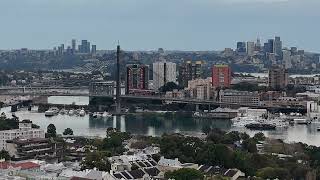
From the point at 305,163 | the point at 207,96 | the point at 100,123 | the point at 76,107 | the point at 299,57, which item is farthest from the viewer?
the point at 299,57

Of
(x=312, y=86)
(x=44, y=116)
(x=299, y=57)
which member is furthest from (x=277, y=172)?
(x=299, y=57)

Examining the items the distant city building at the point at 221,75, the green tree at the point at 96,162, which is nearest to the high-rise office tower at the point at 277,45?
the distant city building at the point at 221,75

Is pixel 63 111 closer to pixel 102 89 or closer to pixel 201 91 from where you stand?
pixel 102 89

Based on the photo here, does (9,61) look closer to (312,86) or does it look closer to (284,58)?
(284,58)

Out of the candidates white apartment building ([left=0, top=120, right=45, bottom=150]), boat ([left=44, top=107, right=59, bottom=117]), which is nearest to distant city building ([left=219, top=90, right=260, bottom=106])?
boat ([left=44, top=107, right=59, bottom=117])

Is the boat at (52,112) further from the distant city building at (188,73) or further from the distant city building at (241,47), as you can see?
the distant city building at (241,47)
